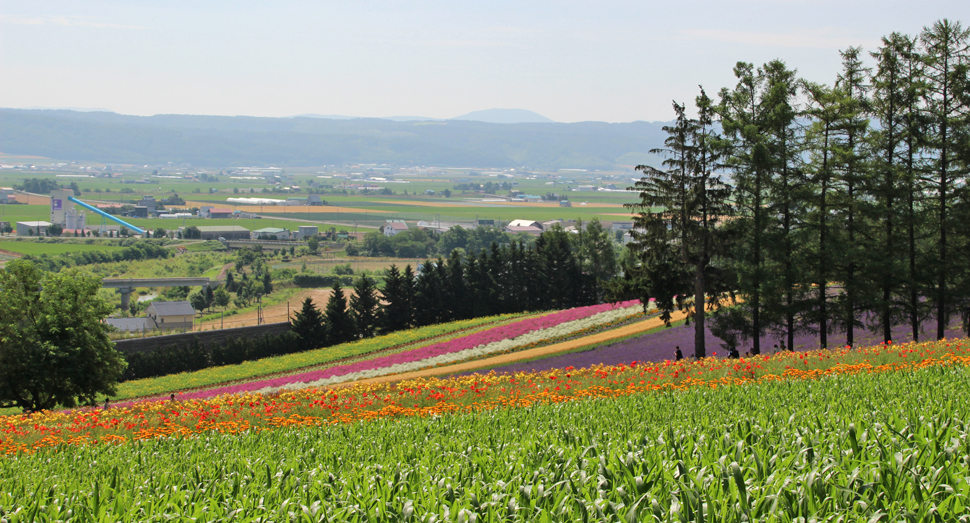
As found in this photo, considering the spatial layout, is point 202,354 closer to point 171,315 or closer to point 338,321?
point 338,321

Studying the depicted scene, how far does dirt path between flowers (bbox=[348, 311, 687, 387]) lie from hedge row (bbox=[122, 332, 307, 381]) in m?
35.0

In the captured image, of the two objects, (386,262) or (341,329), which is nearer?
(341,329)

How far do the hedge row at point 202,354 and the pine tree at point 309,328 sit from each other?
703mm

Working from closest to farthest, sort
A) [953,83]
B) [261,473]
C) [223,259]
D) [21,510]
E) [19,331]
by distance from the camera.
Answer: [21,510]
[261,473]
[953,83]
[19,331]
[223,259]

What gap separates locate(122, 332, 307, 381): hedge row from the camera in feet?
217

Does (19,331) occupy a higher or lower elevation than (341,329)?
higher

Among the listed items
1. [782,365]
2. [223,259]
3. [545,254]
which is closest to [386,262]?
[223,259]

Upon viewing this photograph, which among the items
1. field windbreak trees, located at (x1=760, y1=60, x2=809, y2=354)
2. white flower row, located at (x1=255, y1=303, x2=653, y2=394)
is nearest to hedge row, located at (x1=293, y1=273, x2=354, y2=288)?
white flower row, located at (x1=255, y1=303, x2=653, y2=394)

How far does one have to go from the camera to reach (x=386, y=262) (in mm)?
196875

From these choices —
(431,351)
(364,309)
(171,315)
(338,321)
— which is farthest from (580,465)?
Result: (171,315)

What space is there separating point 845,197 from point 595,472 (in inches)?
1193

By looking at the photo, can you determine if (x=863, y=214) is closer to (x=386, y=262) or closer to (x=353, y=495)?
(x=353, y=495)

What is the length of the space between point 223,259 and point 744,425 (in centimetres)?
20059

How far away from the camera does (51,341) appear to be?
3284 centimetres
